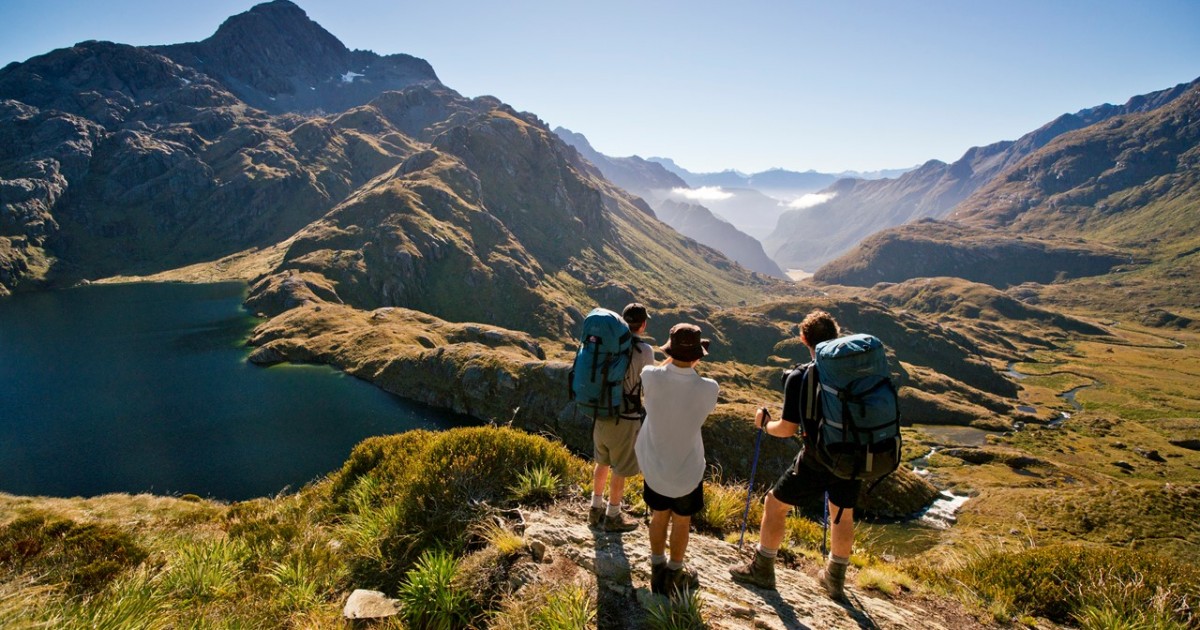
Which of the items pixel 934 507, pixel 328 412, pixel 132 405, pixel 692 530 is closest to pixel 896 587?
pixel 692 530

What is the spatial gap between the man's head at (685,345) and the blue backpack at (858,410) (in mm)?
1721

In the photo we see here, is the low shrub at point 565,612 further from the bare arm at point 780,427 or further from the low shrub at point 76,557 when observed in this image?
the low shrub at point 76,557

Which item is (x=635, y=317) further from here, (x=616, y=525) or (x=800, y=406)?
(x=616, y=525)

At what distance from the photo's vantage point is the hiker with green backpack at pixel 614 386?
26.9 feet

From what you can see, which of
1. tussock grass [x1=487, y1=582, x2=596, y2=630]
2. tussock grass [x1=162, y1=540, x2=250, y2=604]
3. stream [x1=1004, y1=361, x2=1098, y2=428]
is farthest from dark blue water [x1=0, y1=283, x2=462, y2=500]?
stream [x1=1004, y1=361, x2=1098, y2=428]

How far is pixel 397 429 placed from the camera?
221 ft

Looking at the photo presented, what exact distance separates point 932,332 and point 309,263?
235 metres

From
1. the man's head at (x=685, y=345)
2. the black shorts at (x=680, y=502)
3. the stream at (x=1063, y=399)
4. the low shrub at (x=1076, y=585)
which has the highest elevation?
the man's head at (x=685, y=345)

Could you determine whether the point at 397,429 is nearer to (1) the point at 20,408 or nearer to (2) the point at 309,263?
(1) the point at 20,408

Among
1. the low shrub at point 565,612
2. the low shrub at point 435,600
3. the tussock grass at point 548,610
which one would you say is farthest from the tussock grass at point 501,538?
the low shrub at point 565,612

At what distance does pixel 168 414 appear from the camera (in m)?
69.2

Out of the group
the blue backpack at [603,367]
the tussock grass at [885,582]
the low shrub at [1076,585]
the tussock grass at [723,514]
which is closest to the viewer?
the low shrub at [1076,585]

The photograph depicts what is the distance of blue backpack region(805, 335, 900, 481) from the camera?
652 cm

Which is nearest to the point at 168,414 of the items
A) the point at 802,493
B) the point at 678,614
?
the point at 678,614
